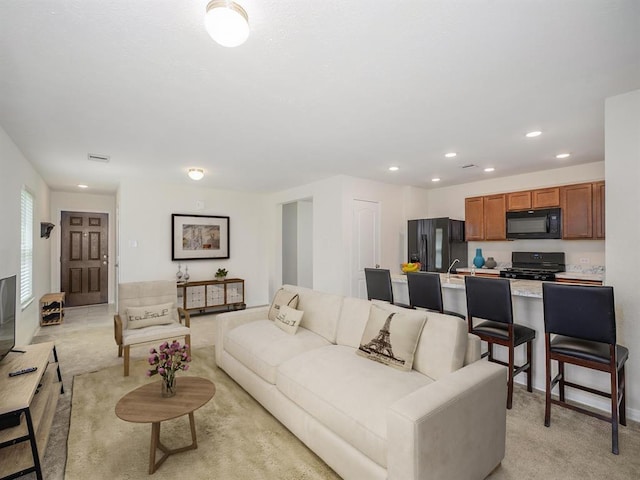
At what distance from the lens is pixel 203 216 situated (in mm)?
6289

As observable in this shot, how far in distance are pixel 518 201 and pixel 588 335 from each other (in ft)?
11.4

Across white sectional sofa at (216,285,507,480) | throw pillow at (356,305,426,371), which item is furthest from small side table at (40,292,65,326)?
throw pillow at (356,305,426,371)

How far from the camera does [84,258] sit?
6.89 meters

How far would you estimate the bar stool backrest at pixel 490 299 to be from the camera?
8.66ft

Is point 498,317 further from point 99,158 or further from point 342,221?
point 99,158

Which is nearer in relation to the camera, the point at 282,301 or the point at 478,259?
the point at 282,301

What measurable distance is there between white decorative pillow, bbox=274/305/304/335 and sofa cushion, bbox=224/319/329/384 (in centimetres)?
5

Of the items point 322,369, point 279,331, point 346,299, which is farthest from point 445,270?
point 322,369

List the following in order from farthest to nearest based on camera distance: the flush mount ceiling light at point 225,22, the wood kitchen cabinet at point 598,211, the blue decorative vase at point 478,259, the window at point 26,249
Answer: the blue decorative vase at point 478,259 → the wood kitchen cabinet at point 598,211 → the window at point 26,249 → the flush mount ceiling light at point 225,22

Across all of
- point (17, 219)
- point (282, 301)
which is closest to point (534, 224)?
point (282, 301)

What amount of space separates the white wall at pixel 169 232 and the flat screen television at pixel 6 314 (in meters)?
2.95

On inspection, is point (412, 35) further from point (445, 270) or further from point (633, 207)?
point (445, 270)

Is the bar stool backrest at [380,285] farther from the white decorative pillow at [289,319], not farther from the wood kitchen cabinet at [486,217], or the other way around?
the wood kitchen cabinet at [486,217]

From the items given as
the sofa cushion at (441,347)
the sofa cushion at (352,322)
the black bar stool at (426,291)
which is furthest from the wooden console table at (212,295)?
the sofa cushion at (441,347)
